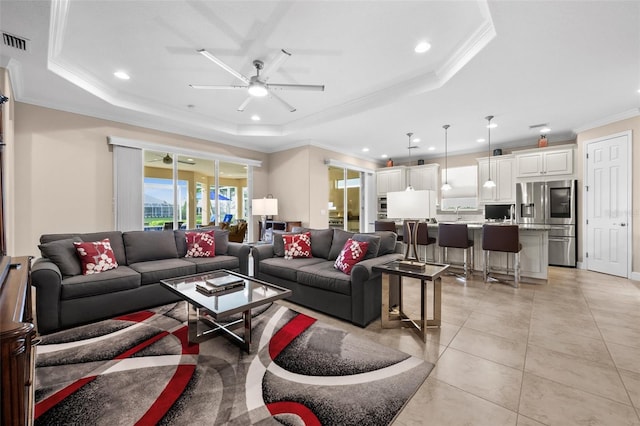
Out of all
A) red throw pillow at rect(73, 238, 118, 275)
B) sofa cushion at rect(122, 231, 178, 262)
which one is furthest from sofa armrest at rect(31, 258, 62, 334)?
sofa cushion at rect(122, 231, 178, 262)

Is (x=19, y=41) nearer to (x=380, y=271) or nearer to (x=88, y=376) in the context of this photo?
(x=88, y=376)

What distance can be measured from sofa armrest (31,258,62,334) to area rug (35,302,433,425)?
0.46 ft

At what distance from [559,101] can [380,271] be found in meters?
3.93

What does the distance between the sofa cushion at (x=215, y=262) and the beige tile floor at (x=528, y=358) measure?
160 centimetres

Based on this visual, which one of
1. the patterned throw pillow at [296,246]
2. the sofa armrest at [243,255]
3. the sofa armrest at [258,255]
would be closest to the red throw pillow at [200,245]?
the sofa armrest at [243,255]

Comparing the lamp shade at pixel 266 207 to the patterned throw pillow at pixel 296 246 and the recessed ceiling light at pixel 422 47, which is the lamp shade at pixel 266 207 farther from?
the recessed ceiling light at pixel 422 47

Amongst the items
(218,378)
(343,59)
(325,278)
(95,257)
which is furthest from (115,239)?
(343,59)

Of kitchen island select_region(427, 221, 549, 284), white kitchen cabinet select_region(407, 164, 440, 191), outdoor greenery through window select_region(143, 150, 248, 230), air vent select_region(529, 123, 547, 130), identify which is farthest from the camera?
white kitchen cabinet select_region(407, 164, 440, 191)

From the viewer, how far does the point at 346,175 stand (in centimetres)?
745

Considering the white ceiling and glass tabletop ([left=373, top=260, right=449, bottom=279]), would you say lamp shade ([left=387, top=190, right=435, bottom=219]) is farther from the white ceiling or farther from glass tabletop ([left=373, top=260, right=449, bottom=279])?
the white ceiling

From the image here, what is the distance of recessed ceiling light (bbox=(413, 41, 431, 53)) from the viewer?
276 cm

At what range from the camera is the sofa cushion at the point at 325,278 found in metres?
2.81

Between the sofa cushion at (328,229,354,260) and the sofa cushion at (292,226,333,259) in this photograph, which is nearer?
the sofa cushion at (328,229,354,260)

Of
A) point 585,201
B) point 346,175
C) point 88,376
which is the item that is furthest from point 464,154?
point 88,376
